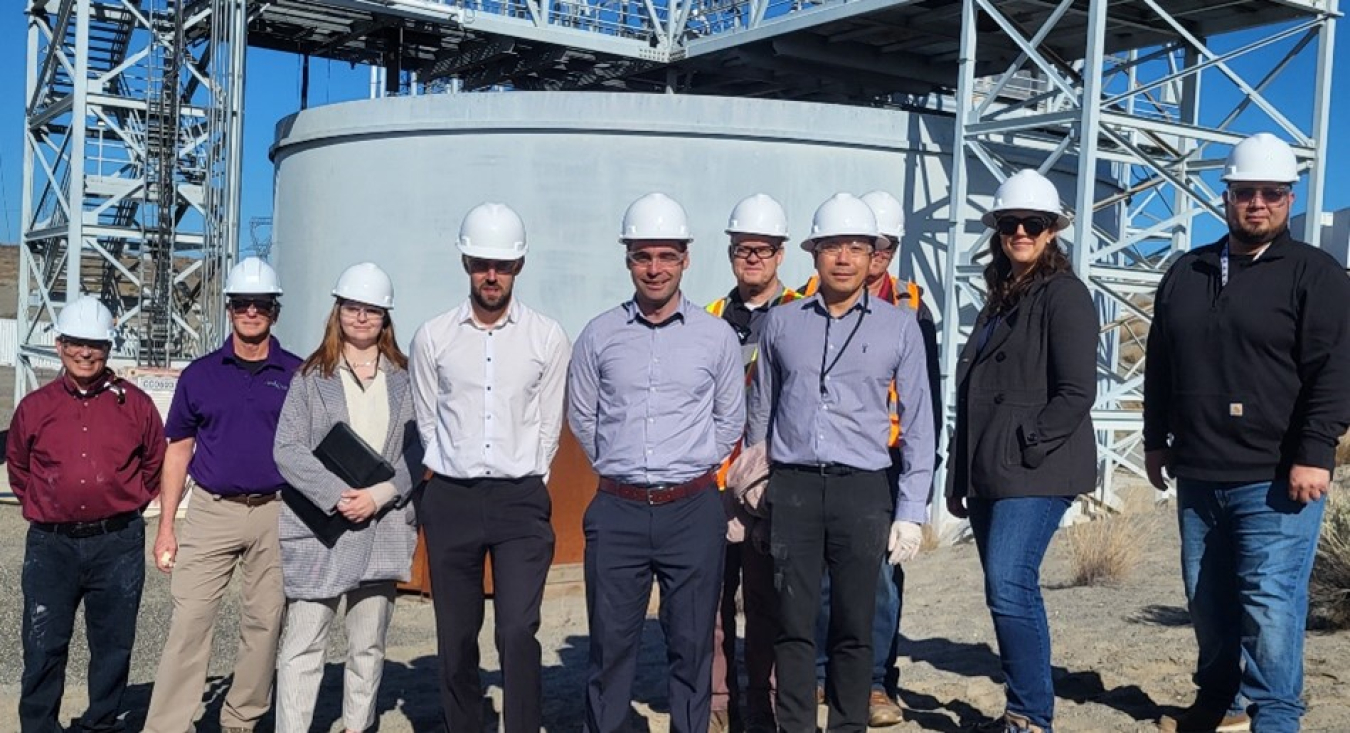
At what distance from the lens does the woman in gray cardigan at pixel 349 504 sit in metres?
4.74

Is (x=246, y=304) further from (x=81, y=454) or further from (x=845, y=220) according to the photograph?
(x=845, y=220)

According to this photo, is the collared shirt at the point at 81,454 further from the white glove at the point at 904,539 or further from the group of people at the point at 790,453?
the white glove at the point at 904,539

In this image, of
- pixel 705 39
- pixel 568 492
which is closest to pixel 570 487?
pixel 568 492

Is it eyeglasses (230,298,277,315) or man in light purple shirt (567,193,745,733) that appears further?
eyeglasses (230,298,277,315)

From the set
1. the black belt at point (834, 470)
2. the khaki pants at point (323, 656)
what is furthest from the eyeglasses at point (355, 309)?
the black belt at point (834, 470)

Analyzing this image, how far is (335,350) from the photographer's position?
15.9 feet

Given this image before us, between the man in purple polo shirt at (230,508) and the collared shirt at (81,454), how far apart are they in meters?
0.16

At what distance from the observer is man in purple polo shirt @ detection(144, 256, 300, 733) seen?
496cm

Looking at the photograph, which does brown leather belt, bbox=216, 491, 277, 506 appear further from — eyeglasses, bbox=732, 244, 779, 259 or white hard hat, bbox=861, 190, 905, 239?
white hard hat, bbox=861, 190, 905, 239

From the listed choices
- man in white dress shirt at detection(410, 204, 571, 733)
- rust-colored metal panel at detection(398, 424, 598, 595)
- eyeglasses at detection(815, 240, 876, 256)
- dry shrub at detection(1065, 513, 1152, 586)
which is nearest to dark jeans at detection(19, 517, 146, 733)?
man in white dress shirt at detection(410, 204, 571, 733)

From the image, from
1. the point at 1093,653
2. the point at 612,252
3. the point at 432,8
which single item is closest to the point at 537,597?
the point at 1093,653

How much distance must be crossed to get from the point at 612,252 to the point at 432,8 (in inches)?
312

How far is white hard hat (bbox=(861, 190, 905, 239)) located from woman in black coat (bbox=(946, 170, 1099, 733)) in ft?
1.92

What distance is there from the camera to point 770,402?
4.58 metres
